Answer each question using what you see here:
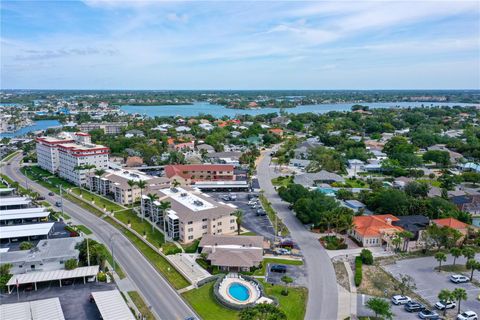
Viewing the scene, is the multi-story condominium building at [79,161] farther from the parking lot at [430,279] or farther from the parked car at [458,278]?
the parked car at [458,278]

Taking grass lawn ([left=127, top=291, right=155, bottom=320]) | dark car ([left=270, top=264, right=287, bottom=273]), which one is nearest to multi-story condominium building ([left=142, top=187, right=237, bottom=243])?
dark car ([left=270, top=264, right=287, bottom=273])

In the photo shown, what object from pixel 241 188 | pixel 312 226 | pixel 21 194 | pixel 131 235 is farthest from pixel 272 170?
pixel 21 194

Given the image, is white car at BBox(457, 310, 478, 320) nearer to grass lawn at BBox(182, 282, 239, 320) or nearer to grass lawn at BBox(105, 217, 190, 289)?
grass lawn at BBox(182, 282, 239, 320)

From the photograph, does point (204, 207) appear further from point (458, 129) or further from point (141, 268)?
point (458, 129)

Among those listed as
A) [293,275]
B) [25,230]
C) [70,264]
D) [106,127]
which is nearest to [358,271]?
[293,275]

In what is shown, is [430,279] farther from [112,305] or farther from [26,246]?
[26,246]

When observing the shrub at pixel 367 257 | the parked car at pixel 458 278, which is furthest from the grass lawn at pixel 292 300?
the parked car at pixel 458 278

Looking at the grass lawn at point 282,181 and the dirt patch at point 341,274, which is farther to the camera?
the grass lawn at point 282,181
